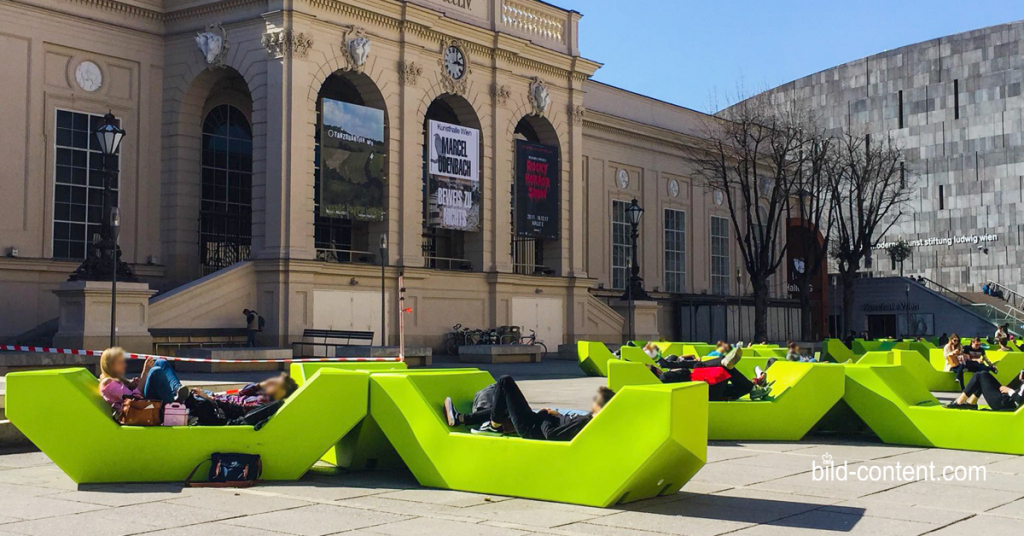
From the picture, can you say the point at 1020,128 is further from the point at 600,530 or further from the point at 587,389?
the point at 600,530

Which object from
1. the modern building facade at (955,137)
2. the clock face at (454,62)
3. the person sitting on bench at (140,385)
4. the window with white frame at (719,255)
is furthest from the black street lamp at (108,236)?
the modern building facade at (955,137)

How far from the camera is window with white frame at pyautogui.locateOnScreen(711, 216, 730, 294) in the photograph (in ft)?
195

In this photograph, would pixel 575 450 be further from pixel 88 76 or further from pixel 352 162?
pixel 88 76

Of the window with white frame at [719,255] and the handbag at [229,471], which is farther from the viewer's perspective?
the window with white frame at [719,255]

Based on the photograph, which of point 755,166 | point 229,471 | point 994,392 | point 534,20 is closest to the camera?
point 229,471

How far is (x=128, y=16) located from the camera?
34.4 meters

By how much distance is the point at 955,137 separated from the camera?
106m

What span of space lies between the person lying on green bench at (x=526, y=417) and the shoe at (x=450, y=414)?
221 millimetres

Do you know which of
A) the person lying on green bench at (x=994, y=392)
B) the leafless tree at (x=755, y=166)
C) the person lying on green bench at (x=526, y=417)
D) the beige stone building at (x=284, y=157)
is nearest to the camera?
the person lying on green bench at (x=526, y=417)

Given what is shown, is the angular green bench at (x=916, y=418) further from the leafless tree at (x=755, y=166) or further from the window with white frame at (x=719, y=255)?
the window with white frame at (x=719, y=255)

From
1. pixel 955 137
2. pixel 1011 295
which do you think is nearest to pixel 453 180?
pixel 1011 295

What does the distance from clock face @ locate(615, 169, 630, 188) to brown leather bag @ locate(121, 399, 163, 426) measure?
1712 inches

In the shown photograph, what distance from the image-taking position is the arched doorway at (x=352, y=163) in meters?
35.2

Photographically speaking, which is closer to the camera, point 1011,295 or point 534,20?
point 534,20
